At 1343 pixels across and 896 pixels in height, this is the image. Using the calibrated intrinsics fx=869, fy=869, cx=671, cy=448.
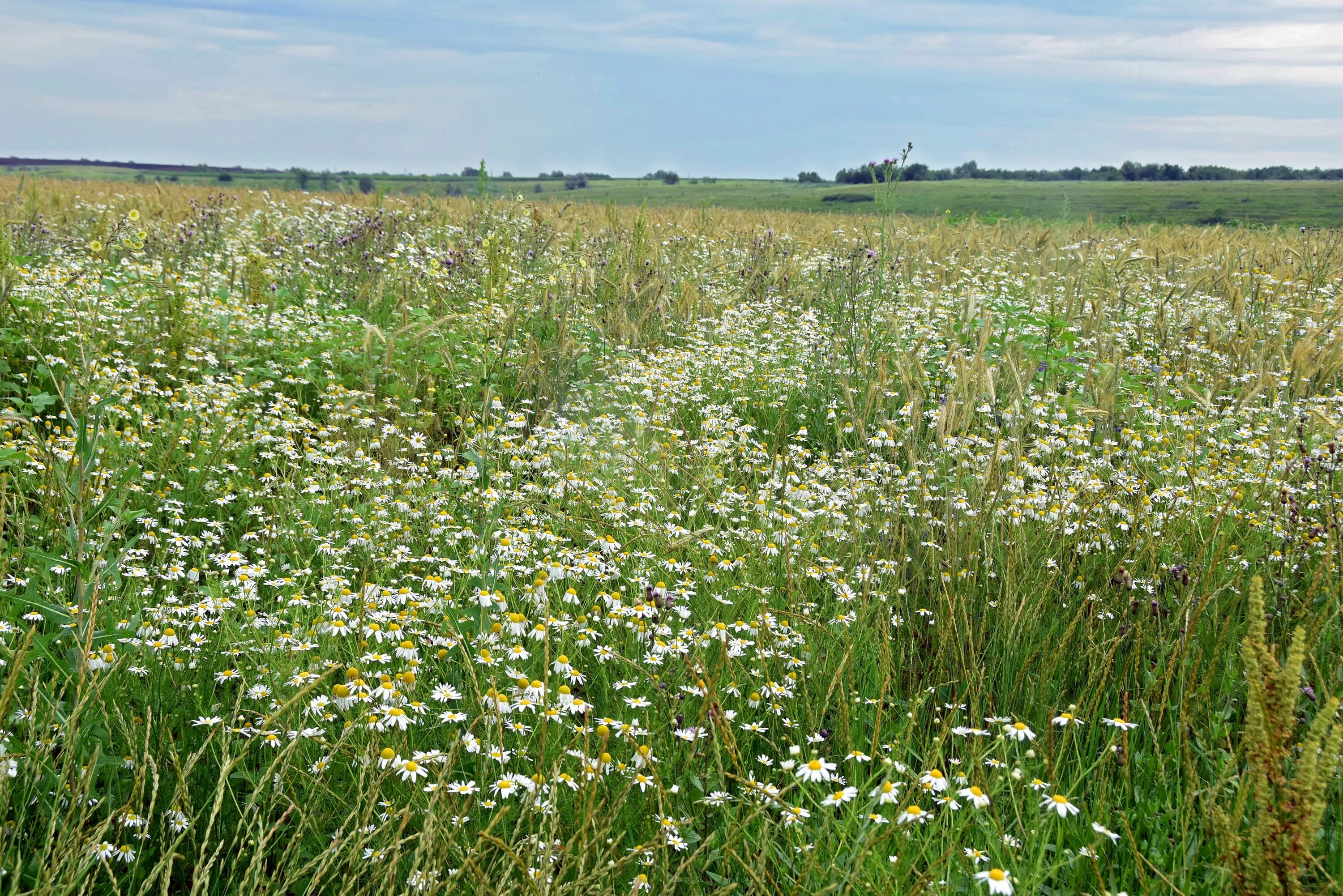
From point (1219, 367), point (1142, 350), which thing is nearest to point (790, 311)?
point (1142, 350)

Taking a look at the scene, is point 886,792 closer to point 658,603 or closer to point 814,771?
point 814,771

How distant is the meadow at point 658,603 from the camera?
1855mm

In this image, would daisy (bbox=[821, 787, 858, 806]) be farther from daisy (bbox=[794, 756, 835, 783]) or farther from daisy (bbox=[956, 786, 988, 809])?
daisy (bbox=[956, 786, 988, 809])

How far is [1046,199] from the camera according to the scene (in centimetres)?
3142

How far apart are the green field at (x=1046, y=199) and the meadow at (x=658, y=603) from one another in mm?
9367

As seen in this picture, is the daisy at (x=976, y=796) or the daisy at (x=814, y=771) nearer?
the daisy at (x=976, y=796)

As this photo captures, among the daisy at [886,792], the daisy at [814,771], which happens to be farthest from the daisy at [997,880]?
the daisy at [814,771]

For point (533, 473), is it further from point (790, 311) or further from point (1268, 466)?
point (790, 311)

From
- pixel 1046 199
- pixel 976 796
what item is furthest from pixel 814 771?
pixel 1046 199

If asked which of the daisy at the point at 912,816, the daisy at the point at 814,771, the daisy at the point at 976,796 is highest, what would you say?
the daisy at the point at 976,796

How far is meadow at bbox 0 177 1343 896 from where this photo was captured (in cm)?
186

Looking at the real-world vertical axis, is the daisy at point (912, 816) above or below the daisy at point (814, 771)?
below

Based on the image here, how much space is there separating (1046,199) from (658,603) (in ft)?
109

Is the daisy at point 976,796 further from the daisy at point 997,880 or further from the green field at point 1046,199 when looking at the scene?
the green field at point 1046,199
